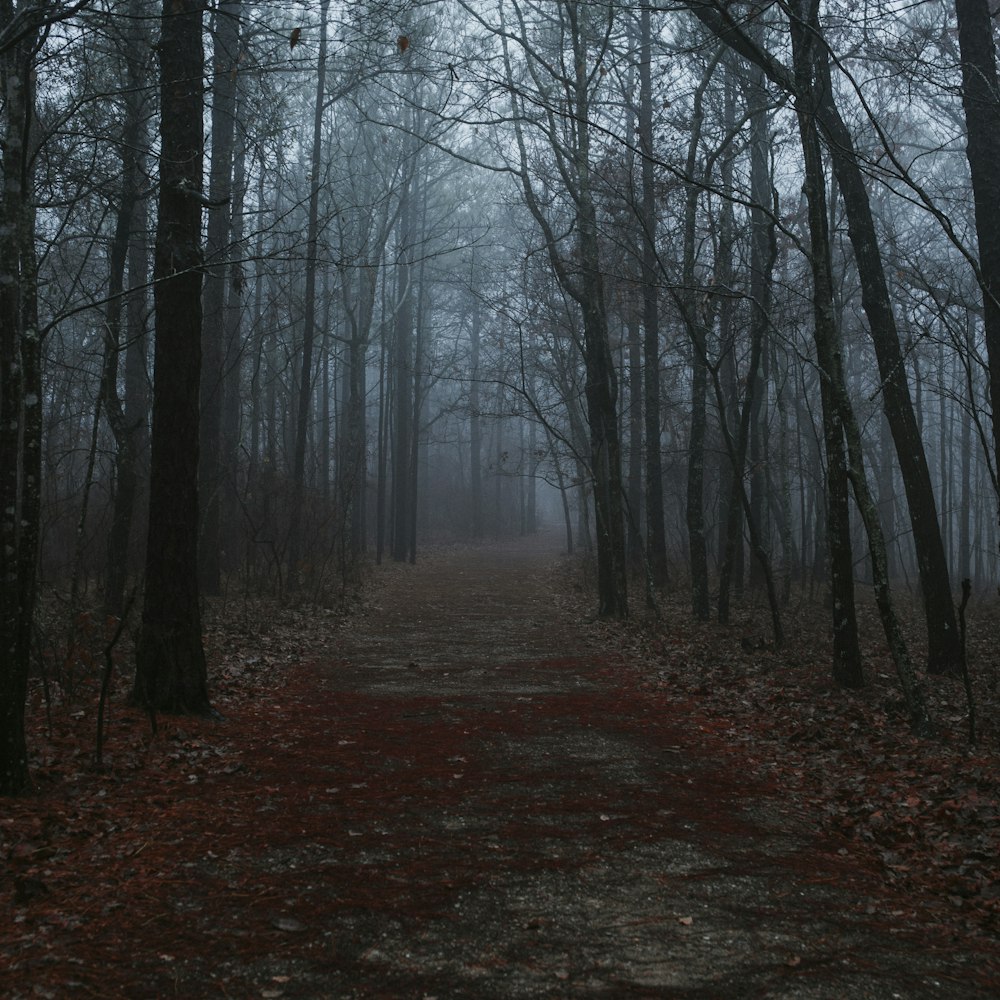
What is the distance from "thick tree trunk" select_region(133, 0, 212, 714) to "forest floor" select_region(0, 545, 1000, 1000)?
1.49ft

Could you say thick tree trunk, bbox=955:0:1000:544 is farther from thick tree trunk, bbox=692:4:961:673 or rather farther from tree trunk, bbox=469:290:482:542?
tree trunk, bbox=469:290:482:542

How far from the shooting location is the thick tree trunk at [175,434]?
7.26m

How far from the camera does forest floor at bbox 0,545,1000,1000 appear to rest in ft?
10.9

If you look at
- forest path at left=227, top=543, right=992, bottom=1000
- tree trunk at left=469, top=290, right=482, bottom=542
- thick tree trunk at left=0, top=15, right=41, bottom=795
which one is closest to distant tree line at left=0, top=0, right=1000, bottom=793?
thick tree trunk at left=0, top=15, right=41, bottom=795

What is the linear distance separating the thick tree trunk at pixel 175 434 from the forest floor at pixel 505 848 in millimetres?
454

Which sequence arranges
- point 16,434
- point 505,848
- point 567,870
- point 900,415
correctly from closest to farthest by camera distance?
point 567,870 < point 505,848 < point 16,434 < point 900,415

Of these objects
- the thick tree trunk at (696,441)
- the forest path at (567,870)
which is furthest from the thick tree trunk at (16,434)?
the thick tree trunk at (696,441)

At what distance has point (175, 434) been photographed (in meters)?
7.36

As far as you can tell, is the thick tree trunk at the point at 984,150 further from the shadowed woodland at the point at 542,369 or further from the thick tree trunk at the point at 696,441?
the thick tree trunk at the point at 696,441

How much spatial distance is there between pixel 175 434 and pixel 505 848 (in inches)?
178

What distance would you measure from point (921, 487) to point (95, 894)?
9848 mm

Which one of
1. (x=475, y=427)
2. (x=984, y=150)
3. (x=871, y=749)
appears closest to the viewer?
(x=871, y=749)

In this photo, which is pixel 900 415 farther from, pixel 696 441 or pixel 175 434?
pixel 175 434

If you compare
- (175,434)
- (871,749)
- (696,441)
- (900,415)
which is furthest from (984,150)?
(175,434)
